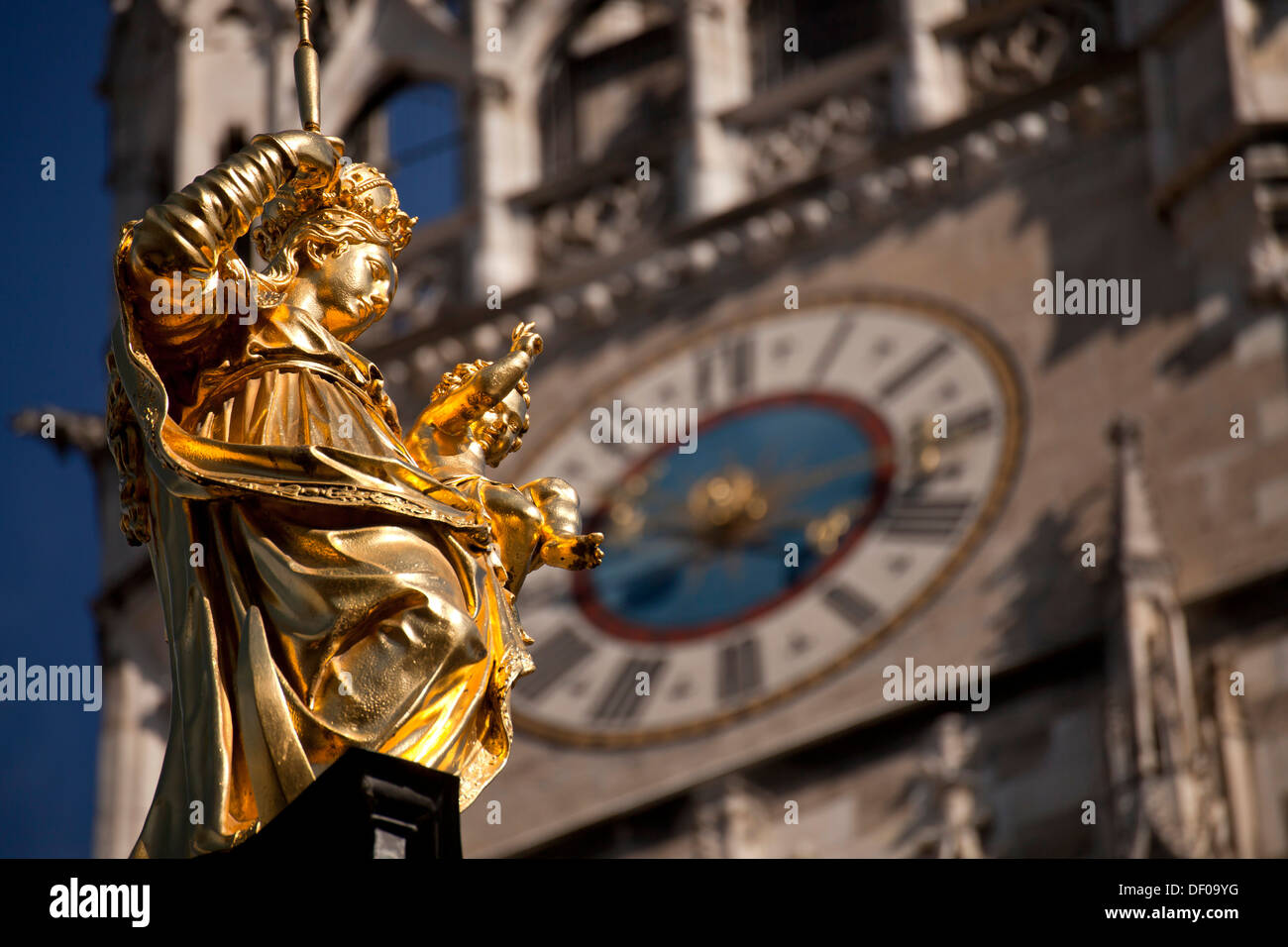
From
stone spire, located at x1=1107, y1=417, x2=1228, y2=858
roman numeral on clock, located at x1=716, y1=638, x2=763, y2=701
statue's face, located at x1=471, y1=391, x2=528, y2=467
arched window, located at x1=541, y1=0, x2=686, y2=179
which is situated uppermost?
arched window, located at x1=541, y1=0, x2=686, y2=179

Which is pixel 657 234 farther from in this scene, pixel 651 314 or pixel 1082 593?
pixel 1082 593

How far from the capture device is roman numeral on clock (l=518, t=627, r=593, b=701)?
1547 cm

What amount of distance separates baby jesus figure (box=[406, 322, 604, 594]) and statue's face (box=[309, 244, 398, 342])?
0.18m

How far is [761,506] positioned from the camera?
15609 millimetres

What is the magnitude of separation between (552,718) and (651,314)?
2.18m

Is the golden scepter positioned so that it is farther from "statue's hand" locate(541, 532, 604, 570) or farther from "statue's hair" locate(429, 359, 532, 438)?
"statue's hand" locate(541, 532, 604, 570)

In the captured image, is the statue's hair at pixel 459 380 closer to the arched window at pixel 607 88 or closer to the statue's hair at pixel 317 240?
the statue's hair at pixel 317 240

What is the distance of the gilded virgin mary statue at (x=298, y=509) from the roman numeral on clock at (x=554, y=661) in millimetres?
9239

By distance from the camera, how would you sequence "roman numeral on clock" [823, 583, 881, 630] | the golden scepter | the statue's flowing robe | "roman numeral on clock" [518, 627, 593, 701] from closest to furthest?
the statue's flowing robe < the golden scepter < "roman numeral on clock" [823, 583, 881, 630] < "roman numeral on clock" [518, 627, 593, 701]

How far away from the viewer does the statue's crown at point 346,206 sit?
20.5 ft

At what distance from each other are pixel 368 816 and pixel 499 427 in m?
1.29

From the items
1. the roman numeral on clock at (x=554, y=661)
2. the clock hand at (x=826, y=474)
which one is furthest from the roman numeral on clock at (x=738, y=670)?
the clock hand at (x=826, y=474)

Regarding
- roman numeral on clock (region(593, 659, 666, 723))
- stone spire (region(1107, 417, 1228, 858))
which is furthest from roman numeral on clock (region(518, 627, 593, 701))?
stone spire (region(1107, 417, 1228, 858))
